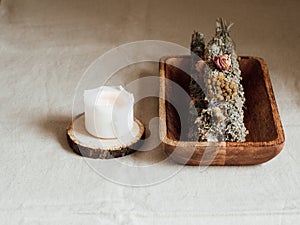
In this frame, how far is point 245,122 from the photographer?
113 centimetres

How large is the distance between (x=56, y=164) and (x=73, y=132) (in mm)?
64

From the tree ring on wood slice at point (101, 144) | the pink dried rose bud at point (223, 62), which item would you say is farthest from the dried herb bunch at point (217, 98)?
the tree ring on wood slice at point (101, 144)

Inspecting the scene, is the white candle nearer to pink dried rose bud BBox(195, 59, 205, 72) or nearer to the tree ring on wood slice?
the tree ring on wood slice

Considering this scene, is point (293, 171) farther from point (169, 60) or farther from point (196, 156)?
point (169, 60)

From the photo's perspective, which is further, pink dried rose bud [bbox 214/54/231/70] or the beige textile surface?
pink dried rose bud [bbox 214/54/231/70]

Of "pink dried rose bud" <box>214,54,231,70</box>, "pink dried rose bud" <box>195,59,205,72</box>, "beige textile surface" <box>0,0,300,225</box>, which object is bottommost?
"beige textile surface" <box>0,0,300,225</box>

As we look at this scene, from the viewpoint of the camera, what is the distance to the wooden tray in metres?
0.97

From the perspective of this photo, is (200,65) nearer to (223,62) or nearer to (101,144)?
(223,62)

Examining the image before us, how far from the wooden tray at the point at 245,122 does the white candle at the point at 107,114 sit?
0.06 m

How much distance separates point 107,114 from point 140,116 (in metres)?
0.14

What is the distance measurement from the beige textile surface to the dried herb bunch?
0.22 ft

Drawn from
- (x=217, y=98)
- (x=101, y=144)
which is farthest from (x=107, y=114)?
(x=217, y=98)

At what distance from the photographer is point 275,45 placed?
1381mm

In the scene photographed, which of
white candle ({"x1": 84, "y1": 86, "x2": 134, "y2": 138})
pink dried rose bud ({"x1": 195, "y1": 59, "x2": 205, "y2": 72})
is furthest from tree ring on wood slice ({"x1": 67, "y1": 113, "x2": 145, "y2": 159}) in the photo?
pink dried rose bud ({"x1": 195, "y1": 59, "x2": 205, "y2": 72})
